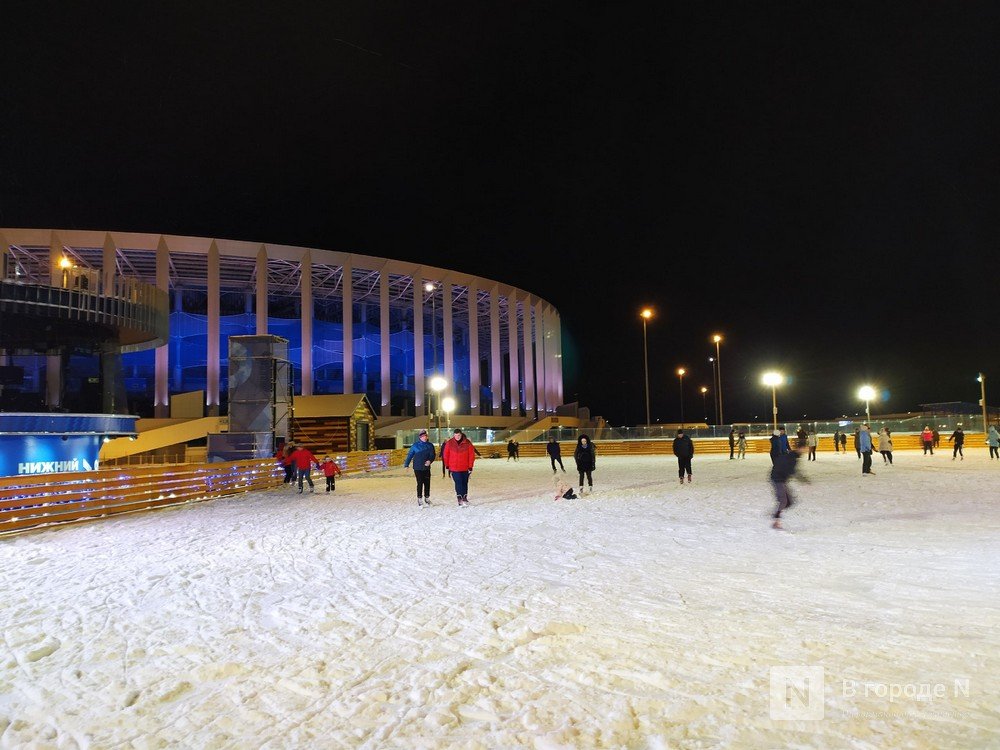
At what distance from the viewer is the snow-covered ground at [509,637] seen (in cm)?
329

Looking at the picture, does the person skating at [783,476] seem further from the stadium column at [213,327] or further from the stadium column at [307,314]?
the stadium column at [213,327]

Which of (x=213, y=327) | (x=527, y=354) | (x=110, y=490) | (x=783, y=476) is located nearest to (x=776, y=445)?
(x=783, y=476)

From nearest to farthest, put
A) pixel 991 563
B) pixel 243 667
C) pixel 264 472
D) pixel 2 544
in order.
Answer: pixel 243 667 → pixel 991 563 → pixel 2 544 → pixel 264 472

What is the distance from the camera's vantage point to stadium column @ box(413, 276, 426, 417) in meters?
55.9

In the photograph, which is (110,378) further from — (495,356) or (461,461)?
(495,356)

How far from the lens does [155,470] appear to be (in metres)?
15.8

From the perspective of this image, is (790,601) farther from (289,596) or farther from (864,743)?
(289,596)

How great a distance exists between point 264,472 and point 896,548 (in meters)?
17.9

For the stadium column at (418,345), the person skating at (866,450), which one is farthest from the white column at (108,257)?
the person skating at (866,450)

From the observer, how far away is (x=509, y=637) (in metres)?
4.70

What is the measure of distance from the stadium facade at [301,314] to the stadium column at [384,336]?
0.11m

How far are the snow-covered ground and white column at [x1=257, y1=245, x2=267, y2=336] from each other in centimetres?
4020

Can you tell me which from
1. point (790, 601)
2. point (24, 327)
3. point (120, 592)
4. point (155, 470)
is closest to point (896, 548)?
point (790, 601)

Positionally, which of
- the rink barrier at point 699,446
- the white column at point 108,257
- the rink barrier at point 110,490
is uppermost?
the white column at point 108,257
